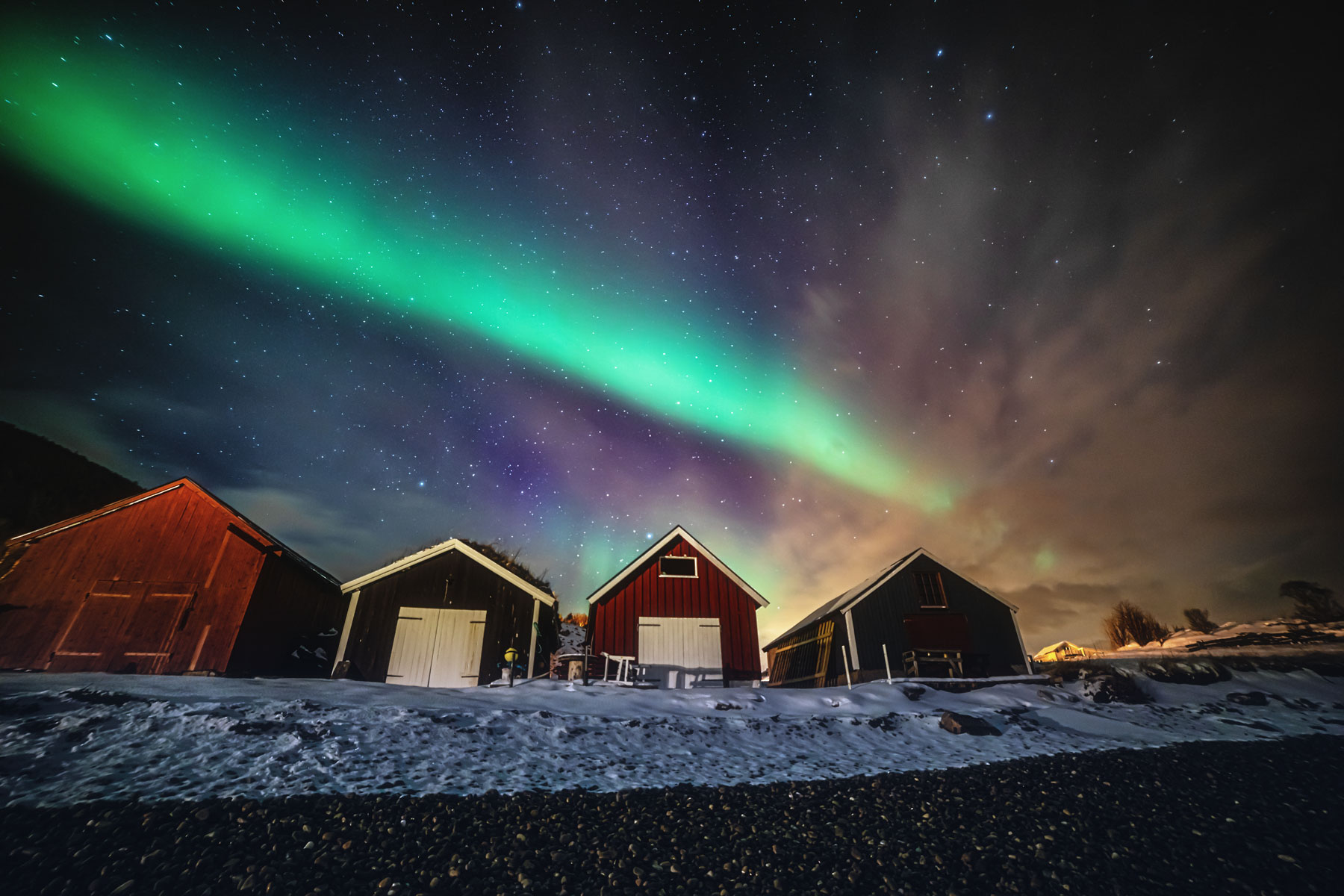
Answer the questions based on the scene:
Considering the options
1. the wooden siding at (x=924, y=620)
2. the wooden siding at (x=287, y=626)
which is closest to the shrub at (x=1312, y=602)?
the wooden siding at (x=924, y=620)

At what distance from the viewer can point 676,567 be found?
22.6 metres

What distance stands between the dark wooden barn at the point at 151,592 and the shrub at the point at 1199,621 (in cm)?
6076

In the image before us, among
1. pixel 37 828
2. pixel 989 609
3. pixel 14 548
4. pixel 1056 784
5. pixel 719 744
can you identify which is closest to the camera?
pixel 37 828

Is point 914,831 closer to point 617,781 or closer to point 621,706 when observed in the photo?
point 617,781

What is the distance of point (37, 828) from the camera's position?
5.29 meters

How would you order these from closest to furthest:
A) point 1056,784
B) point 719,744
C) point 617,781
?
1. point 617,781
2. point 1056,784
3. point 719,744

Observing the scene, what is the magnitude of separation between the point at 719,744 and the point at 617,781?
9.18 feet

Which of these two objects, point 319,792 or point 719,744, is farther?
point 719,744

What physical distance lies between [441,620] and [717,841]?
55.2 ft

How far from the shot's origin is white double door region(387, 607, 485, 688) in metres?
18.9

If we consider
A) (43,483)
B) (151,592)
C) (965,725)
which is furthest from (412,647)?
(43,483)

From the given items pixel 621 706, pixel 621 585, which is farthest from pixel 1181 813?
pixel 621 585

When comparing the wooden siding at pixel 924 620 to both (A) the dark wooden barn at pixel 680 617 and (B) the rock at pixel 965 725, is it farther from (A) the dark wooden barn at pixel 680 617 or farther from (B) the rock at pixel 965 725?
(B) the rock at pixel 965 725

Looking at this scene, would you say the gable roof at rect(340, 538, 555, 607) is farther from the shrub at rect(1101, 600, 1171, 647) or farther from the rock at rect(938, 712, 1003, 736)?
the shrub at rect(1101, 600, 1171, 647)
